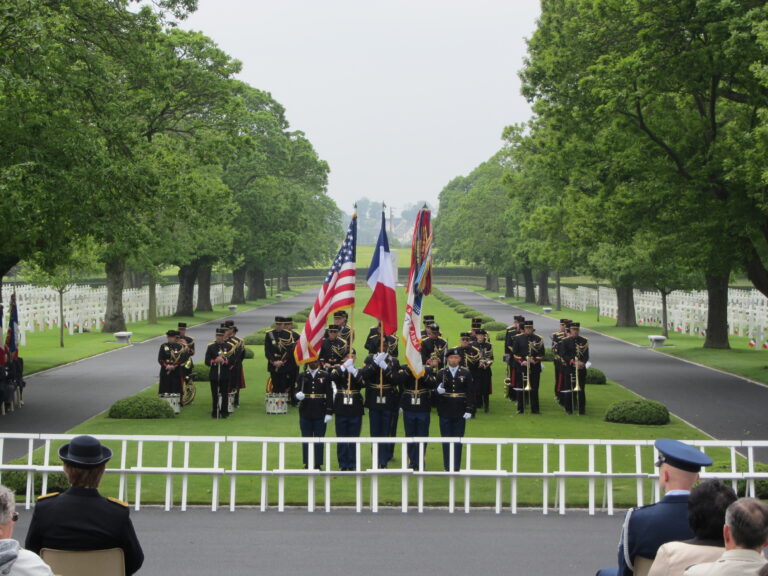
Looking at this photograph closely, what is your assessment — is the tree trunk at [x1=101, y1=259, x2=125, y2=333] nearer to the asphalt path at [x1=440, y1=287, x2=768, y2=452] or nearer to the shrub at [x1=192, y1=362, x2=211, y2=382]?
the shrub at [x1=192, y1=362, x2=211, y2=382]

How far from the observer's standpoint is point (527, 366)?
21453 mm

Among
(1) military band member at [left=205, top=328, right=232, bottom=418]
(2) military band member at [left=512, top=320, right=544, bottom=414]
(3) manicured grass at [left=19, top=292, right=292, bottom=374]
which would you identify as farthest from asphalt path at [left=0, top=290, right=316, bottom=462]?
(2) military band member at [left=512, top=320, right=544, bottom=414]

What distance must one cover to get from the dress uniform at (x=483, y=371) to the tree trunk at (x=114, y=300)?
25.8 meters

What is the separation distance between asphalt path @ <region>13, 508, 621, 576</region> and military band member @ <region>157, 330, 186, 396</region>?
28.0 feet

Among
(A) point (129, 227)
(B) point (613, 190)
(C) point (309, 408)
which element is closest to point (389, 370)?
(C) point (309, 408)

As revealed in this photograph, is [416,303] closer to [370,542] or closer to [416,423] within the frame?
[416,423]

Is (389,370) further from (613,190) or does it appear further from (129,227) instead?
(613,190)

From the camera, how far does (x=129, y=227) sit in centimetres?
2202

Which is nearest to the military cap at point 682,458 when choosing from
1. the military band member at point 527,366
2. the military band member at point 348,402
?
the military band member at point 348,402

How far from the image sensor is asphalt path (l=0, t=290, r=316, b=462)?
1902cm

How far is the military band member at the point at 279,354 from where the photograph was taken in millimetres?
20859

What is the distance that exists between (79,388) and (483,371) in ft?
32.0

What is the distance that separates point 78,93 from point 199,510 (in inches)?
441

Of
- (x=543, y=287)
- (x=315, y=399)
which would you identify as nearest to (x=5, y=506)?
(x=315, y=399)
